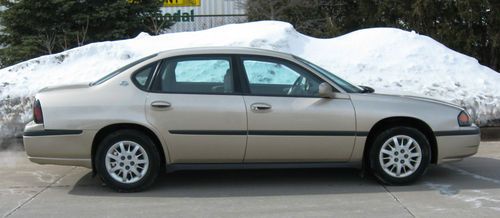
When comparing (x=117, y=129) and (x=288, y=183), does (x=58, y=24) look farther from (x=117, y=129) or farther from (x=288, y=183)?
(x=288, y=183)

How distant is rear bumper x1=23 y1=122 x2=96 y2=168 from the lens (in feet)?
19.5

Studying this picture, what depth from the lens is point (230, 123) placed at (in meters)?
5.97

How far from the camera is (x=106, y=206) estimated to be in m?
5.67

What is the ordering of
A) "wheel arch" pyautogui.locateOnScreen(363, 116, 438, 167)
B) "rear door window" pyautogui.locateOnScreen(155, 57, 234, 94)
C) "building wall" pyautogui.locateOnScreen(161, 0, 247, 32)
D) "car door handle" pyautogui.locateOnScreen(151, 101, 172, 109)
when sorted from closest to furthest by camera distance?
"car door handle" pyautogui.locateOnScreen(151, 101, 172, 109)
"rear door window" pyautogui.locateOnScreen(155, 57, 234, 94)
"wheel arch" pyautogui.locateOnScreen(363, 116, 438, 167)
"building wall" pyautogui.locateOnScreen(161, 0, 247, 32)

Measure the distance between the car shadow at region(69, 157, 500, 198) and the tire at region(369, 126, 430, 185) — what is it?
12 centimetres

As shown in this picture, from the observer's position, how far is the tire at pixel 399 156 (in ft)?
20.2

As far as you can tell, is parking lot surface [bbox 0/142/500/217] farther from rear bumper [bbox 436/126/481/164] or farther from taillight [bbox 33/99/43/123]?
taillight [bbox 33/99/43/123]

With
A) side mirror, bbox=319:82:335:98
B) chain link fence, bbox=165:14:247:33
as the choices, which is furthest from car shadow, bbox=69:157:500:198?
chain link fence, bbox=165:14:247:33

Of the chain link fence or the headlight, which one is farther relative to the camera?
the chain link fence

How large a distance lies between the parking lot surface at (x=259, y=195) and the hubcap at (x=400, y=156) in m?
0.18

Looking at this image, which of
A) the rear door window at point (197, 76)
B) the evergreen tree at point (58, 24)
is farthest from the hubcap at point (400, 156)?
the evergreen tree at point (58, 24)

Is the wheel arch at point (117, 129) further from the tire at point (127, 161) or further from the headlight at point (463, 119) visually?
the headlight at point (463, 119)

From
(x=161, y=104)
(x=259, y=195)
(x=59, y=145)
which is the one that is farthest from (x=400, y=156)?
(x=59, y=145)

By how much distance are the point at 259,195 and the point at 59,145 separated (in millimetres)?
2054
